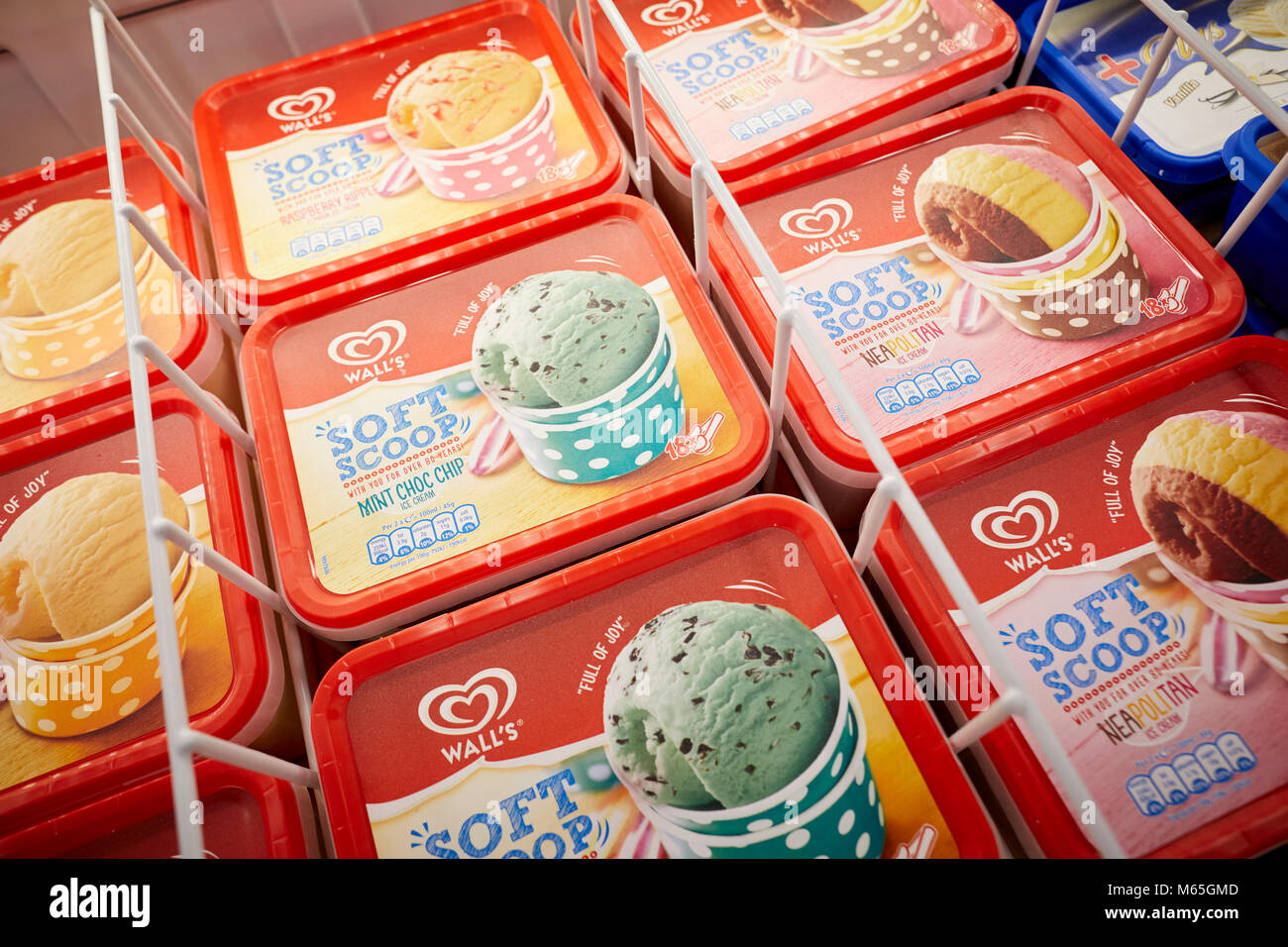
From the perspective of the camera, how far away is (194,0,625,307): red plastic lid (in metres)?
1.28

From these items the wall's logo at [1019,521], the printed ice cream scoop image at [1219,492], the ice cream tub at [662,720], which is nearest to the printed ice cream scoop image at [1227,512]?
the printed ice cream scoop image at [1219,492]

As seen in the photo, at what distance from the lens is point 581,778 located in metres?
0.89

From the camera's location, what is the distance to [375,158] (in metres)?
1.37

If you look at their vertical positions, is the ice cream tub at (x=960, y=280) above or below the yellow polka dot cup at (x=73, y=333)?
above

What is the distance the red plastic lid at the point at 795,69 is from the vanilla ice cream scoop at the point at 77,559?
0.98m

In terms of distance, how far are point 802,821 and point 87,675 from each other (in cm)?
89

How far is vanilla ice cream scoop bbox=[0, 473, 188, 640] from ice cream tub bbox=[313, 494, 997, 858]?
0.33 meters

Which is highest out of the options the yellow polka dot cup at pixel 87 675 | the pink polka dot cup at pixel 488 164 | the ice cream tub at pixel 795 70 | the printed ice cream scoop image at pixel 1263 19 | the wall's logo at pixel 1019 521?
the printed ice cream scoop image at pixel 1263 19

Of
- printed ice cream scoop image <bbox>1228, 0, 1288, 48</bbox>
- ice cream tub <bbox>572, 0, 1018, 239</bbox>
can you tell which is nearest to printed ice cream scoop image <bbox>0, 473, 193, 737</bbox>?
ice cream tub <bbox>572, 0, 1018, 239</bbox>

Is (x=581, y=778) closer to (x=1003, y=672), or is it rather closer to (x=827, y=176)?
(x=1003, y=672)

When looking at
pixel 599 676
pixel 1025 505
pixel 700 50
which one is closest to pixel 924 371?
pixel 1025 505

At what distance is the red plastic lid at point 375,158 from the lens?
4.20 ft

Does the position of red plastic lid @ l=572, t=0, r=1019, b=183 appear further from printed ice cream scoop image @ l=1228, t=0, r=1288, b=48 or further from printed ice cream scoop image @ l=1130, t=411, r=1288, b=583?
printed ice cream scoop image @ l=1130, t=411, r=1288, b=583

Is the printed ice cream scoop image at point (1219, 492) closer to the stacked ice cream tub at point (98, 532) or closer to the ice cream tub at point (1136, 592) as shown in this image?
the ice cream tub at point (1136, 592)
